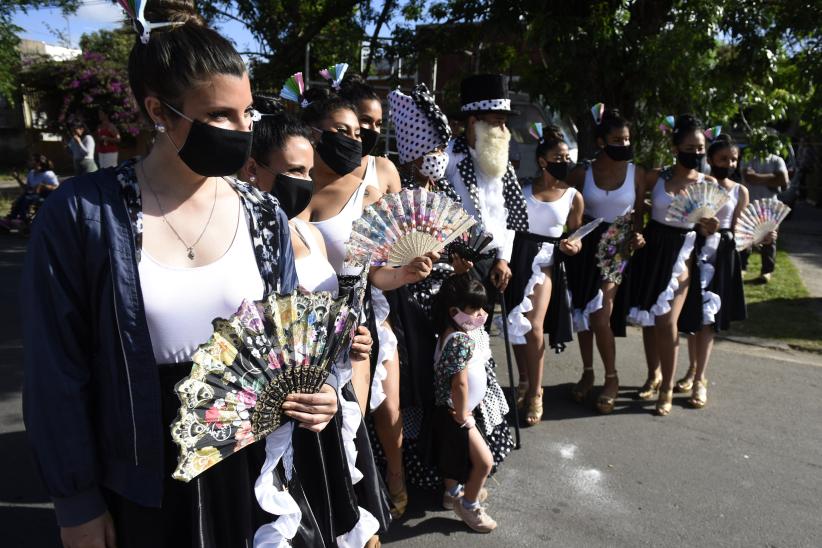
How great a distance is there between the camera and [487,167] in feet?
13.4

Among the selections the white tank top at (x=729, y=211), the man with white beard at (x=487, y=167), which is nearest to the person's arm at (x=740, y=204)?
the white tank top at (x=729, y=211)

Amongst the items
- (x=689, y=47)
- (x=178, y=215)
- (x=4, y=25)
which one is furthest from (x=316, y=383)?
(x=4, y=25)

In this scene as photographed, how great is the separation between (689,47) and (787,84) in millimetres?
2249

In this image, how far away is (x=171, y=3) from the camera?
215 centimetres

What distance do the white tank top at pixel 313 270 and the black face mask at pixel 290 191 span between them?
9cm

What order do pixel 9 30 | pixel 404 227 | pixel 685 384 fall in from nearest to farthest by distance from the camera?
pixel 404 227, pixel 685 384, pixel 9 30

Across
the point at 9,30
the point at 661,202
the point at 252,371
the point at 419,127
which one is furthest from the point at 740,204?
the point at 9,30

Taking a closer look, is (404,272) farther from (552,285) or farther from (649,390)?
(649,390)

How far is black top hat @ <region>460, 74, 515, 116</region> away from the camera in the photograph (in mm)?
4055

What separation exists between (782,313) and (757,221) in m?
3.00

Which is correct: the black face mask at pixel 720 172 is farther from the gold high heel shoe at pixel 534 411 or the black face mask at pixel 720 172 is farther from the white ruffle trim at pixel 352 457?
the white ruffle trim at pixel 352 457

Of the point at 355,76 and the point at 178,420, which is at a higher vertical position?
the point at 355,76

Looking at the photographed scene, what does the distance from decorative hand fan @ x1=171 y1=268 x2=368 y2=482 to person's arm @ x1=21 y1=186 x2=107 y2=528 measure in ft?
0.81

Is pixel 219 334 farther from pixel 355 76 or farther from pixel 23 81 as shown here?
pixel 23 81
